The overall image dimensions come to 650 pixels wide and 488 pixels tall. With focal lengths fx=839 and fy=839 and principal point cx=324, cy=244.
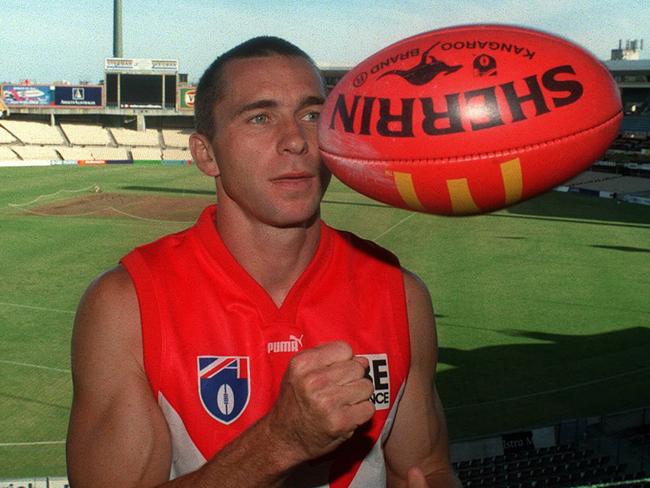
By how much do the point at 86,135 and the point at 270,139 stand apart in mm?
77940

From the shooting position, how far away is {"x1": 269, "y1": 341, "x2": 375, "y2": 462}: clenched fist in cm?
229

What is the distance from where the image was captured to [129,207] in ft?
128

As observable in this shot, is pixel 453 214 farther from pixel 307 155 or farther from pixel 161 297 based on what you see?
pixel 161 297

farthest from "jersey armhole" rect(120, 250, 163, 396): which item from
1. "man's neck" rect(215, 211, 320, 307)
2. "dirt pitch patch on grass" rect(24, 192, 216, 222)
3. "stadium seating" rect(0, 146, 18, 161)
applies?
"stadium seating" rect(0, 146, 18, 161)

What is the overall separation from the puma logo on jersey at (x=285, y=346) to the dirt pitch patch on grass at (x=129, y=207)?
105 ft

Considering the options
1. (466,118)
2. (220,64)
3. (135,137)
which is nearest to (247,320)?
(220,64)

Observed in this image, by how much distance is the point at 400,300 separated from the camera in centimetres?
333

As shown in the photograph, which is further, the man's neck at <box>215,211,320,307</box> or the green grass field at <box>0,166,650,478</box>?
the green grass field at <box>0,166,650,478</box>

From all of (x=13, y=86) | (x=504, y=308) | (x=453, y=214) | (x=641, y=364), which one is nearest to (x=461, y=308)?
(x=504, y=308)

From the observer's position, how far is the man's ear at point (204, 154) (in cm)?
319

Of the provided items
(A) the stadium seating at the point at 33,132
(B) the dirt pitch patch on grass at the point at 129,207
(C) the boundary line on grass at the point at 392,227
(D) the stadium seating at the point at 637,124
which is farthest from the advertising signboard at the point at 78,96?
(C) the boundary line on grass at the point at 392,227

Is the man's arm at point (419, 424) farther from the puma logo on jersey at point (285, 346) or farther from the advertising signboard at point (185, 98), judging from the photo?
the advertising signboard at point (185, 98)

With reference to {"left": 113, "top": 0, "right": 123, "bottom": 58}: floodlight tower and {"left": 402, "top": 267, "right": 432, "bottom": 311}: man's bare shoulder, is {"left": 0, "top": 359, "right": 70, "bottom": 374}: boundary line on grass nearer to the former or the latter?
{"left": 402, "top": 267, "right": 432, "bottom": 311}: man's bare shoulder

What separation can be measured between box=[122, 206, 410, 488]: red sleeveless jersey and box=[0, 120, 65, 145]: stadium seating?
74.2 meters
